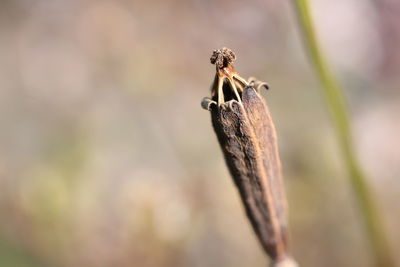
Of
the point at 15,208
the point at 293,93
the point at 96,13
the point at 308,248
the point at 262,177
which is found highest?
the point at 96,13

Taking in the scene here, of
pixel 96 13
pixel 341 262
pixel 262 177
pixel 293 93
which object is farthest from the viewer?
pixel 96 13

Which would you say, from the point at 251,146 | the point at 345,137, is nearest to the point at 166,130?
the point at 345,137

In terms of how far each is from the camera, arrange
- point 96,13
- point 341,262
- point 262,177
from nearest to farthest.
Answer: point 262,177 < point 341,262 < point 96,13

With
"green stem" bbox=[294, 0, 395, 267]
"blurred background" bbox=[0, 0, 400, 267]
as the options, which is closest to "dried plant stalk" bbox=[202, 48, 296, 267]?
"green stem" bbox=[294, 0, 395, 267]

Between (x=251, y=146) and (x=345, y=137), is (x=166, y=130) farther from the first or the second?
(x=251, y=146)

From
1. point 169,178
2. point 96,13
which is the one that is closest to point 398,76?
point 169,178

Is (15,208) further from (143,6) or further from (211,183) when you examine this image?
(143,6)
